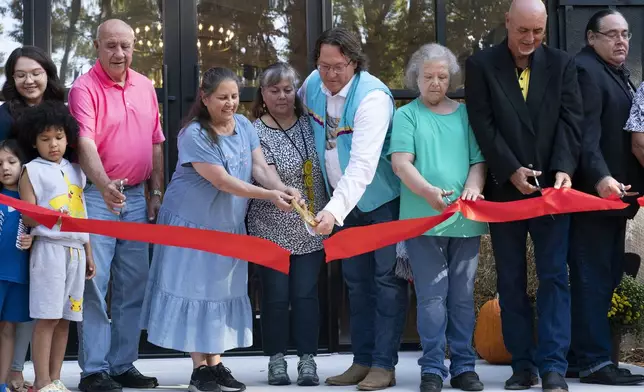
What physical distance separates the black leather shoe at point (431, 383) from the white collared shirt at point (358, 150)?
86 cm


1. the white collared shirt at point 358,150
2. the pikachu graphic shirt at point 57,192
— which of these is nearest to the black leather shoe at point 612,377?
the white collared shirt at point 358,150

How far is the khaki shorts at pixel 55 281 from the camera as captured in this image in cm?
491

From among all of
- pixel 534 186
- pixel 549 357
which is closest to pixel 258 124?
pixel 534 186

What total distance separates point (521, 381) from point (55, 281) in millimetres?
2305

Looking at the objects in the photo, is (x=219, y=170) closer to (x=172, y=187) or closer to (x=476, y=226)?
(x=172, y=187)

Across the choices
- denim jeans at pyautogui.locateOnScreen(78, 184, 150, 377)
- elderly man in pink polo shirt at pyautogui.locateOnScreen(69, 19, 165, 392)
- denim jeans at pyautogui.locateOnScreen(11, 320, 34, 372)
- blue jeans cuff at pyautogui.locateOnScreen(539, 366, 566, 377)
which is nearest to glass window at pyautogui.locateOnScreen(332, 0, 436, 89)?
elderly man in pink polo shirt at pyautogui.locateOnScreen(69, 19, 165, 392)

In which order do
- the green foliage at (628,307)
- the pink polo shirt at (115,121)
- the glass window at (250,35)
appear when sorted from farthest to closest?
the glass window at (250,35)
the green foliage at (628,307)
the pink polo shirt at (115,121)

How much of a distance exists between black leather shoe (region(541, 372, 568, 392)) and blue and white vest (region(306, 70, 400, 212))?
46.4 inches

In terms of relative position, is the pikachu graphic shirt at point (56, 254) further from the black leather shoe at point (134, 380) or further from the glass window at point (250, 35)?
the glass window at point (250, 35)

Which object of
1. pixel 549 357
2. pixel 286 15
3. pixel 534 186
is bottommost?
pixel 549 357

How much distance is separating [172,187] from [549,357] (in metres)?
2.04

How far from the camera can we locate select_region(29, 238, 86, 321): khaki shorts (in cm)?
491

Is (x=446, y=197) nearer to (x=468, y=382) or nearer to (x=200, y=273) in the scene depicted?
(x=468, y=382)

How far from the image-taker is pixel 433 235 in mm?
5312
